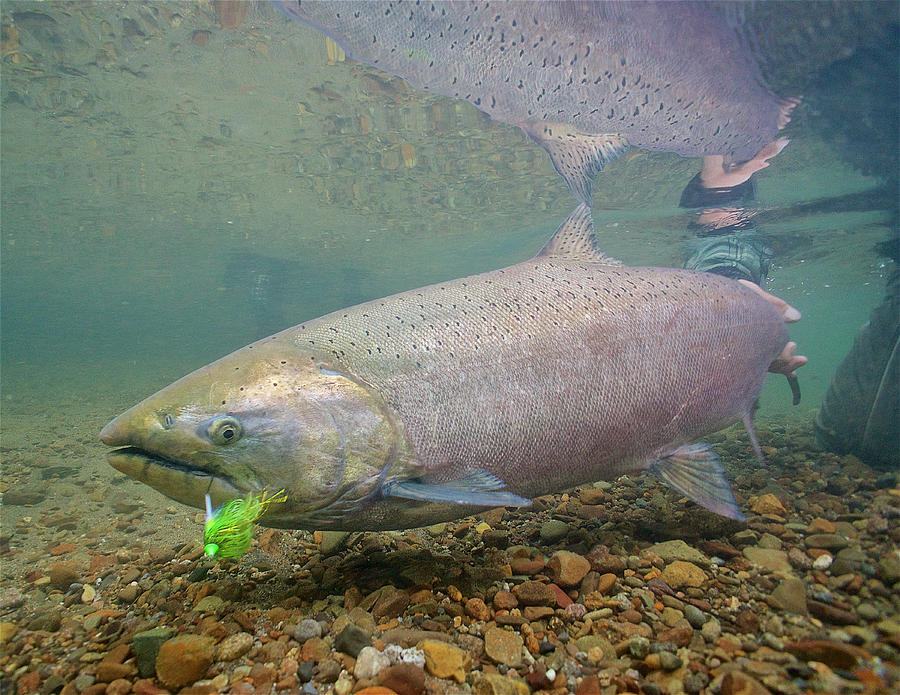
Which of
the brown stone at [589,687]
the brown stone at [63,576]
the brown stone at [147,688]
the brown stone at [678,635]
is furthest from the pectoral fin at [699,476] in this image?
the brown stone at [63,576]

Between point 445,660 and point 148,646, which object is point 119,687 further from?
point 445,660

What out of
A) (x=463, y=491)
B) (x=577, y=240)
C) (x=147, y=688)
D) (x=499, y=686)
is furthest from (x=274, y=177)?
(x=499, y=686)

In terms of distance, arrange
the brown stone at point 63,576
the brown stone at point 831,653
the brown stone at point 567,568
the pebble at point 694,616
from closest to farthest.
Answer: the brown stone at point 831,653, the pebble at point 694,616, the brown stone at point 567,568, the brown stone at point 63,576

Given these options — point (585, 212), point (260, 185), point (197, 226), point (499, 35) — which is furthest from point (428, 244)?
point (585, 212)

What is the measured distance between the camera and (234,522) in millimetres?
1850

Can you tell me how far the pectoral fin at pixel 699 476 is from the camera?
259cm

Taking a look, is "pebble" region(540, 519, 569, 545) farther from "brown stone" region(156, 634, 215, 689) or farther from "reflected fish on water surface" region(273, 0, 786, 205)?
"reflected fish on water surface" region(273, 0, 786, 205)

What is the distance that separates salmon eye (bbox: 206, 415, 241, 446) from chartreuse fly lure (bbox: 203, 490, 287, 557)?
0.87ft

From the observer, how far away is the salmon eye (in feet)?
6.33

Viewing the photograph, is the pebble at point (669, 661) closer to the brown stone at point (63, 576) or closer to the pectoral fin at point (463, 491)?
Result: the pectoral fin at point (463, 491)

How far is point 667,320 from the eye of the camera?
274 cm

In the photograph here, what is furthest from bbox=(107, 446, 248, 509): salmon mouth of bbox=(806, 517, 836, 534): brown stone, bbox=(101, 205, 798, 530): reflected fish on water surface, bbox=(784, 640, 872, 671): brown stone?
bbox=(806, 517, 836, 534): brown stone

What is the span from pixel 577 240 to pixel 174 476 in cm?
290

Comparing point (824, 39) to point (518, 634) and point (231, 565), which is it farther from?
point (231, 565)
